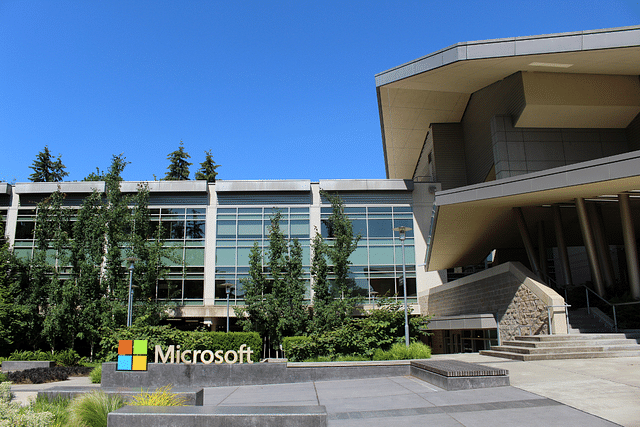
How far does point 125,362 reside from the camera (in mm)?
14195

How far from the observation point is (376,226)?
36.5 metres

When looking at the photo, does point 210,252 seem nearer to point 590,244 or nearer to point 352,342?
point 352,342

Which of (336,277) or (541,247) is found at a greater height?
(541,247)

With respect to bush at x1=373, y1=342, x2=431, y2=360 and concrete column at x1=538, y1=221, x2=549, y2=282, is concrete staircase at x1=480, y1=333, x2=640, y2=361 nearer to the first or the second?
bush at x1=373, y1=342, x2=431, y2=360

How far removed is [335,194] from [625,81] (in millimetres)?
19199

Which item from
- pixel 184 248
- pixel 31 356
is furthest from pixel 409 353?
pixel 31 356

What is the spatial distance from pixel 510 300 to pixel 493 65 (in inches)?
440

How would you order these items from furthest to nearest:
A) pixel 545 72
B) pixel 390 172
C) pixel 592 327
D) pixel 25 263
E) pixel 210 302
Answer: pixel 390 172, pixel 210 302, pixel 25 263, pixel 545 72, pixel 592 327

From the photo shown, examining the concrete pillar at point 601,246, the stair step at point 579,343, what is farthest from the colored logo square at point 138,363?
the concrete pillar at point 601,246

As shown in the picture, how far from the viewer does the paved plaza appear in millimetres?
8094

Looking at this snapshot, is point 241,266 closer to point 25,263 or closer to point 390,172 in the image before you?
point 25,263

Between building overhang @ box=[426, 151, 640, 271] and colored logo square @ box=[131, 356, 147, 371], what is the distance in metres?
13.0

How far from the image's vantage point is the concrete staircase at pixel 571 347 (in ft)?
50.2

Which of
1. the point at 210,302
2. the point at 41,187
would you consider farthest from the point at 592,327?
the point at 41,187
